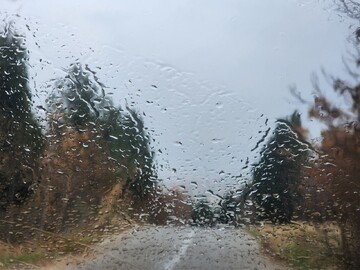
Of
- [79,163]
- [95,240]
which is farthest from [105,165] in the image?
[95,240]

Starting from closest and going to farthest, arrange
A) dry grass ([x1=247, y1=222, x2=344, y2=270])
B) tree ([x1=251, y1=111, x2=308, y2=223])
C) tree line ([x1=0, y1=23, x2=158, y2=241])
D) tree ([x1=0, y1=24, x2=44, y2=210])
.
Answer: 1. dry grass ([x1=247, y1=222, x2=344, y2=270])
2. tree ([x1=251, y1=111, x2=308, y2=223])
3. tree line ([x1=0, y1=23, x2=158, y2=241])
4. tree ([x1=0, y1=24, x2=44, y2=210])

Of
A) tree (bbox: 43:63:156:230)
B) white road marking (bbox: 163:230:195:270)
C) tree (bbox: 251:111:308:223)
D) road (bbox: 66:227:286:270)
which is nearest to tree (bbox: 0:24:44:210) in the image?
tree (bbox: 43:63:156:230)

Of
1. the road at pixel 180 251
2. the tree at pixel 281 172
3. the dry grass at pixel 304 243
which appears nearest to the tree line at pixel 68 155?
the road at pixel 180 251

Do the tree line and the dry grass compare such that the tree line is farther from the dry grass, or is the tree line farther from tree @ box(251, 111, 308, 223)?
the dry grass

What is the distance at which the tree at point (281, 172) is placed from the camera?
7.02m

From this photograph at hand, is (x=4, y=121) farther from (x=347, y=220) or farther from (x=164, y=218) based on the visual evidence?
(x=347, y=220)

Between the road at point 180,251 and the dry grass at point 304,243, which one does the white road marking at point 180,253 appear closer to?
the road at point 180,251

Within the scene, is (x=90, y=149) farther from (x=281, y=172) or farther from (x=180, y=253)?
(x=281, y=172)

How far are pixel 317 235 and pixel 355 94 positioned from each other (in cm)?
191

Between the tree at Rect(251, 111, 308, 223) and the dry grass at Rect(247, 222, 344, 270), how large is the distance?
0.17 meters

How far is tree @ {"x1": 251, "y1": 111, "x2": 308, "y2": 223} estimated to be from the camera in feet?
23.0

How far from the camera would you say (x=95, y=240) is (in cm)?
701

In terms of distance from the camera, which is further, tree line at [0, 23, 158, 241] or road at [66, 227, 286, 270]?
tree line at [0, 23, 158, 241]

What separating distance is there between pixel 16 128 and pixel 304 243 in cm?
407
